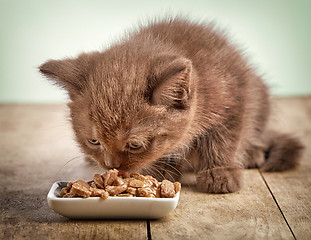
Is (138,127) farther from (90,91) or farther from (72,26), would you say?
(72,26)

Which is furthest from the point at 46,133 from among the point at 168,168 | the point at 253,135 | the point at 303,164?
the point at 303,164

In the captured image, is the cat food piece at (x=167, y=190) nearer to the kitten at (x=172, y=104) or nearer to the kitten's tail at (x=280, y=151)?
the kitten at (x=172, y=104)

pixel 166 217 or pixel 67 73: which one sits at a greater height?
pixel 67 73

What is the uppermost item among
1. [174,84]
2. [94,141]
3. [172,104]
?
[174,84]

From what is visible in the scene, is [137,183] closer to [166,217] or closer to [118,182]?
[118,182]

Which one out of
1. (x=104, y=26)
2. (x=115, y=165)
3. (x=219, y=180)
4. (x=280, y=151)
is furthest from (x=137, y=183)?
(x=104, y=26)

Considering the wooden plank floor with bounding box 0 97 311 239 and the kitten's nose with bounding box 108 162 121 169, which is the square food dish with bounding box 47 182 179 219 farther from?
the kitten's nose with bounding box 108 162 121 169

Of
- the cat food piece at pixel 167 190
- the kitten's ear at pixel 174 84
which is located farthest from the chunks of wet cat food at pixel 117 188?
the kitten's ear at pixel 174 84
